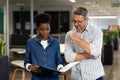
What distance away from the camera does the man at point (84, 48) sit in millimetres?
2645

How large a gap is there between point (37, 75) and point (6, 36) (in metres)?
5.76

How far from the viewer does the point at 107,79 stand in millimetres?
8289

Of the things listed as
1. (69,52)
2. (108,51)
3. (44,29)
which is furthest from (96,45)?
(108,51)

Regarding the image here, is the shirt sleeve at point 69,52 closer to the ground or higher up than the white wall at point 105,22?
higher up

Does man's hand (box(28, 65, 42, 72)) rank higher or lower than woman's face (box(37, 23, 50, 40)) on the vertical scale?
lower

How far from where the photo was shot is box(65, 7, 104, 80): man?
264cm

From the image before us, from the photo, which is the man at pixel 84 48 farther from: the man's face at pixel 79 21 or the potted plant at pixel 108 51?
the potted plant at pixel 108 51

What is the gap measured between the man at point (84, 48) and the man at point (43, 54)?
18 cm

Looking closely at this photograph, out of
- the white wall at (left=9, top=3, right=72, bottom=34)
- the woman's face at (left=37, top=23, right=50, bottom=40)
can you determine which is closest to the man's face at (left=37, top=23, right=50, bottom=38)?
the woman's face at (left=37, top=23, right=50, bottom=40)

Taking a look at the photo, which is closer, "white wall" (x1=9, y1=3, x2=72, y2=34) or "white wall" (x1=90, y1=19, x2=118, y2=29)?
"white wall" (x1=9, y1=3, x2=72, y2=34)

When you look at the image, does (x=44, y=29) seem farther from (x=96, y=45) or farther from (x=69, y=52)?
(x=96, y=45)

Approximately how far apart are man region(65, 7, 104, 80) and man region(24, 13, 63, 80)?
6.9 inches

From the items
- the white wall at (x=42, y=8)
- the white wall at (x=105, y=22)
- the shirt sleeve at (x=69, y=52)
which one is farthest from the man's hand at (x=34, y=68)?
the white wall at (x=105, y=22)

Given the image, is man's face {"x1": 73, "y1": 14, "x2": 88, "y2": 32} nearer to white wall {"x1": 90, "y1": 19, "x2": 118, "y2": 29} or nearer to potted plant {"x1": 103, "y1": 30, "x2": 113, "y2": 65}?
potted plant {"x1": 103, "y1": 30, "x2": 113, "y2": 65}
